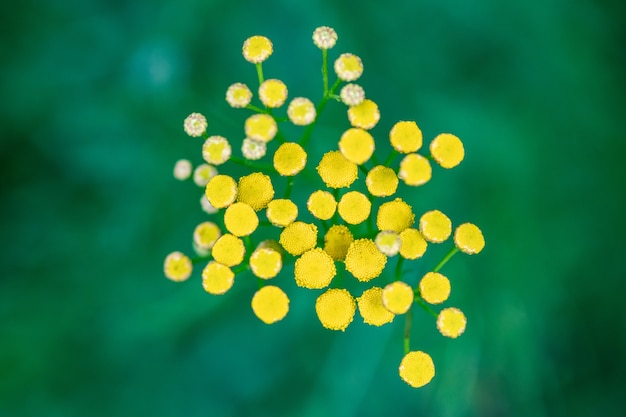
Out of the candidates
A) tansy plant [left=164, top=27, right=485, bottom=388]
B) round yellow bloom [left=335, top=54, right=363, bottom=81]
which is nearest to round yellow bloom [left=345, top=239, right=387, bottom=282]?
tansy plant [left=164, top=27, right=485, bottom=388]

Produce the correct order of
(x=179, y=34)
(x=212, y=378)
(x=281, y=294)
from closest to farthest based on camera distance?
1. (x=281, y=294)
2. (x=212, y=378)
3. (x=179, y=34)

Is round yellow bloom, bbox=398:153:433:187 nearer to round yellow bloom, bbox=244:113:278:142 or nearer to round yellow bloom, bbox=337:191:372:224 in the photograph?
round yellow bloom, bbox=337:191:372:224

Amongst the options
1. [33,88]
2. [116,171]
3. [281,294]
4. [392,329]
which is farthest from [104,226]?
[392,329]

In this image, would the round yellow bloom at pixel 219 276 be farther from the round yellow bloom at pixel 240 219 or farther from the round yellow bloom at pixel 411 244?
the round yellow bloom at pixel 411 244

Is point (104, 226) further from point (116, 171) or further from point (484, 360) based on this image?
point (484, 360)

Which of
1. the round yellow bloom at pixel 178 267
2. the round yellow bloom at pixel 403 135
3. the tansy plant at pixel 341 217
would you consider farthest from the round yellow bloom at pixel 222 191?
the round yellow bloom at pixel 403 135
